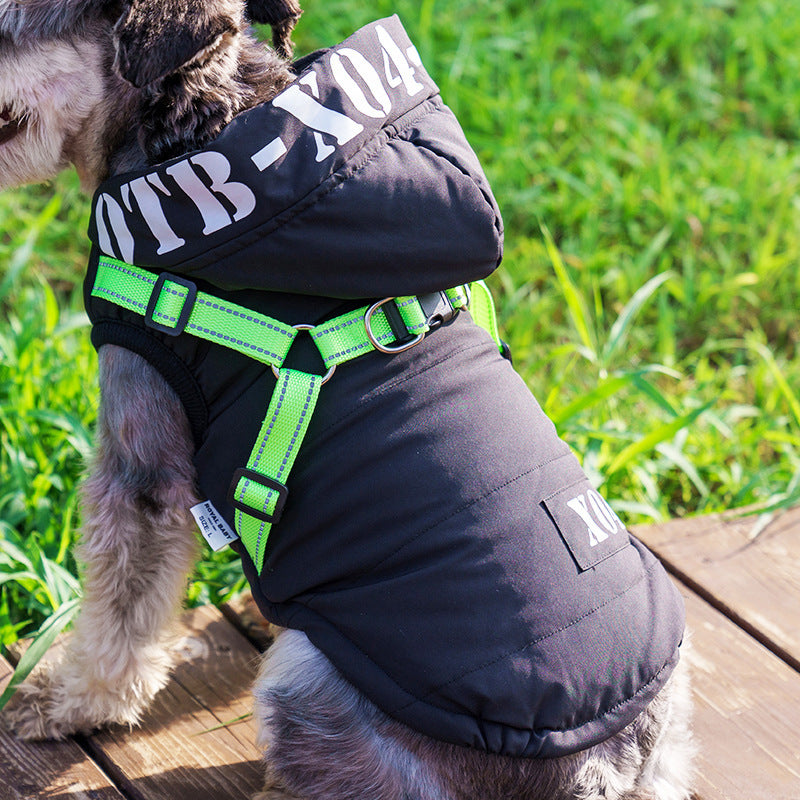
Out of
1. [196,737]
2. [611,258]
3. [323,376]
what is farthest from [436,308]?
[611,258]

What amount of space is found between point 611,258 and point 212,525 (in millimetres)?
2593

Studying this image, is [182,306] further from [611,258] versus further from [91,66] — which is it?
[611,258]

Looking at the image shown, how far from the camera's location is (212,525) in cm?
199

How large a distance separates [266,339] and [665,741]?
1081 mm

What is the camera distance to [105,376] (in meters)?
1.97

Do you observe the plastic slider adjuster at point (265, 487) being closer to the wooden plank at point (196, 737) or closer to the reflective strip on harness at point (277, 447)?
the reflective strip on harness at point (277, 447)

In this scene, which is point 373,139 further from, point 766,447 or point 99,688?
point 766,447

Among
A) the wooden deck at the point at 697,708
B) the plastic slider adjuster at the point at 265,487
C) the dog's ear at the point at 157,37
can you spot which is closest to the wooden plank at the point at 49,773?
the wooden deck at the point at 697,708

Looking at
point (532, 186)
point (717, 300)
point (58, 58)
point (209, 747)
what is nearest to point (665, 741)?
point (209, 747)

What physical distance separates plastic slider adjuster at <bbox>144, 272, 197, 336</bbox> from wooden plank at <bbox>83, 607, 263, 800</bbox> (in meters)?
0.93

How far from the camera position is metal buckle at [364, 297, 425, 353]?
182 cm

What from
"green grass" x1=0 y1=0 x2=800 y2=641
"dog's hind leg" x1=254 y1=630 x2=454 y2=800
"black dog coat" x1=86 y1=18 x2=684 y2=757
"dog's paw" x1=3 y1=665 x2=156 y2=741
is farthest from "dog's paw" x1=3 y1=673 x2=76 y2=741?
"black dog coat" x1=86 y1=18 x2=684 y2=757

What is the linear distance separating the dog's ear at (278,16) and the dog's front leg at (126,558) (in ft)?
2.75

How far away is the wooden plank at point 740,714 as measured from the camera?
2148 mm
